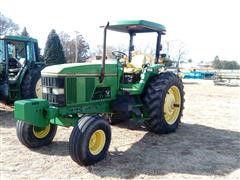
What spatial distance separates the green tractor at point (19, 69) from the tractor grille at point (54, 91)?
392 cm

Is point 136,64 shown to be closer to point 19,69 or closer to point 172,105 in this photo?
point 172,105

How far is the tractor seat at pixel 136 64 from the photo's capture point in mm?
6871

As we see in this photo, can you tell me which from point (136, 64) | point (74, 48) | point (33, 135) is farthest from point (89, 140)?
point (74, 48)

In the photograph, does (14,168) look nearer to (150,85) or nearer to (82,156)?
(82,156)

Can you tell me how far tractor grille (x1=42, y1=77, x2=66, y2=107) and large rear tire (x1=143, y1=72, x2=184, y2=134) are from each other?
1950 mm

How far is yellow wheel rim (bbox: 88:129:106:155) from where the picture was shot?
5.10 metres

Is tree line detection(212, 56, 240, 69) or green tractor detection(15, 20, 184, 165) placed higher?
green tractor detection(15, 20, 184, 165)

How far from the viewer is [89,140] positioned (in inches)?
195

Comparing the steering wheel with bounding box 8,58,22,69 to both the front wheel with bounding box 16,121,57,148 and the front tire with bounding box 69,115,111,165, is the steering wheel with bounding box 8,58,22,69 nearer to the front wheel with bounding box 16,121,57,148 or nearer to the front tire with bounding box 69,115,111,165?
the front wheel with bounding box 16,121,57,148

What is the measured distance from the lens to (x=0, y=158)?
534 centimetres

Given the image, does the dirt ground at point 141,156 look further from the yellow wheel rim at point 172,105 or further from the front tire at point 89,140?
the yellow wheel rim at point 172,105

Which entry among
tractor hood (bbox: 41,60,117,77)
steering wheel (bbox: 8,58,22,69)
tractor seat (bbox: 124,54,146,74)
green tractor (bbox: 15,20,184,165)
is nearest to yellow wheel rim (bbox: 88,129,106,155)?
green tractor (bbox: 15,20,184,165)

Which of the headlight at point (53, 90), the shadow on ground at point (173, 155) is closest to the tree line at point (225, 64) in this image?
the shadow on ground at point (173, 155)

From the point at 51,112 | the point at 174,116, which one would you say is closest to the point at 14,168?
the point at 51,112
